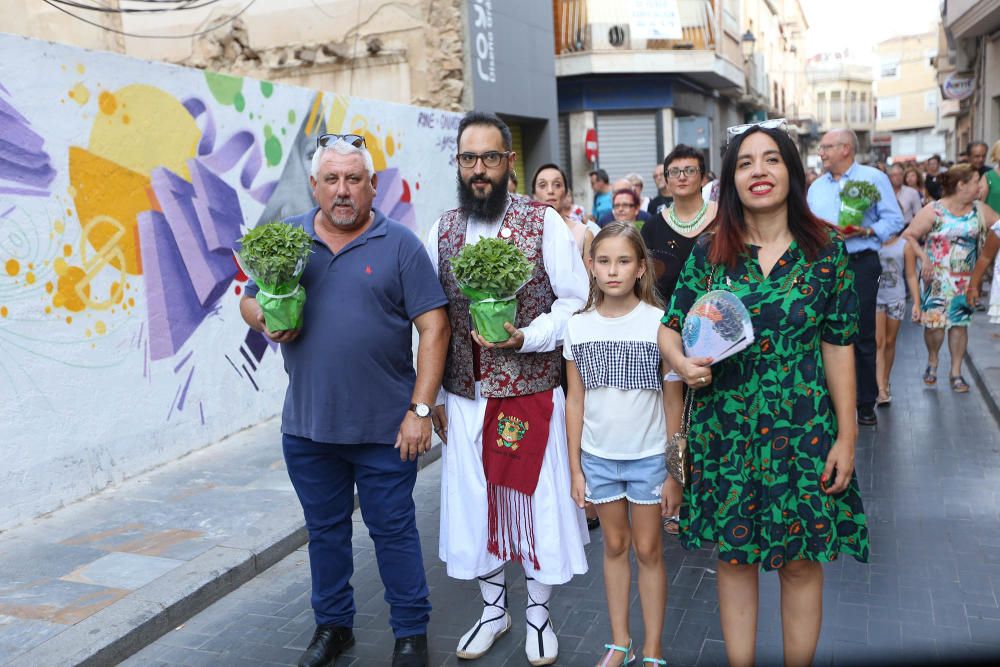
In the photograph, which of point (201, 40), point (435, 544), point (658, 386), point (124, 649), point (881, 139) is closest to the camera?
point (658, 386)

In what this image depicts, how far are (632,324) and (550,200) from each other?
8.63 ft

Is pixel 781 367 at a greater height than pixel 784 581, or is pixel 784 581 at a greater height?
pixel 781 367

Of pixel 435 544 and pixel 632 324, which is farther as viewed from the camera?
pixel 435 544

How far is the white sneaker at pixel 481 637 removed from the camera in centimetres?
372

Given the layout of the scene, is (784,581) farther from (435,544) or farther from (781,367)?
(435,544)

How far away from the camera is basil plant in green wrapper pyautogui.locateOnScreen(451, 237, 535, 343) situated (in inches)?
129

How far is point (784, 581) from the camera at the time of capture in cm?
302

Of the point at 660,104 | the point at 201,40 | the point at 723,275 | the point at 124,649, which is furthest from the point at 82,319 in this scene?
the point at 660,104

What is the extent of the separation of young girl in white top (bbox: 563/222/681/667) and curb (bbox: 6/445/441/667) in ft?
6.84

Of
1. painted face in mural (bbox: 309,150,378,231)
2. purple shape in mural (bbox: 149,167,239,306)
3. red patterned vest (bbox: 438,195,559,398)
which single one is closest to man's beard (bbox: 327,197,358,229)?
painted face in mural (bbox: 309,150,378,231)

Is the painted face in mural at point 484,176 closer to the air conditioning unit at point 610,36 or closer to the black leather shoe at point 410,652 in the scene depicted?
the black leather shoe at point 410,652

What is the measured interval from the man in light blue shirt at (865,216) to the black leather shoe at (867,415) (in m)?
0.35

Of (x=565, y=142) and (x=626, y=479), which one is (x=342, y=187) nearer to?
(x=626, y=479)

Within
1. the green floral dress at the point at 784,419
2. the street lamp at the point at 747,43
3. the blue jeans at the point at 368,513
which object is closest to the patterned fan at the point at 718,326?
the green floral dress at the point at 784,419
